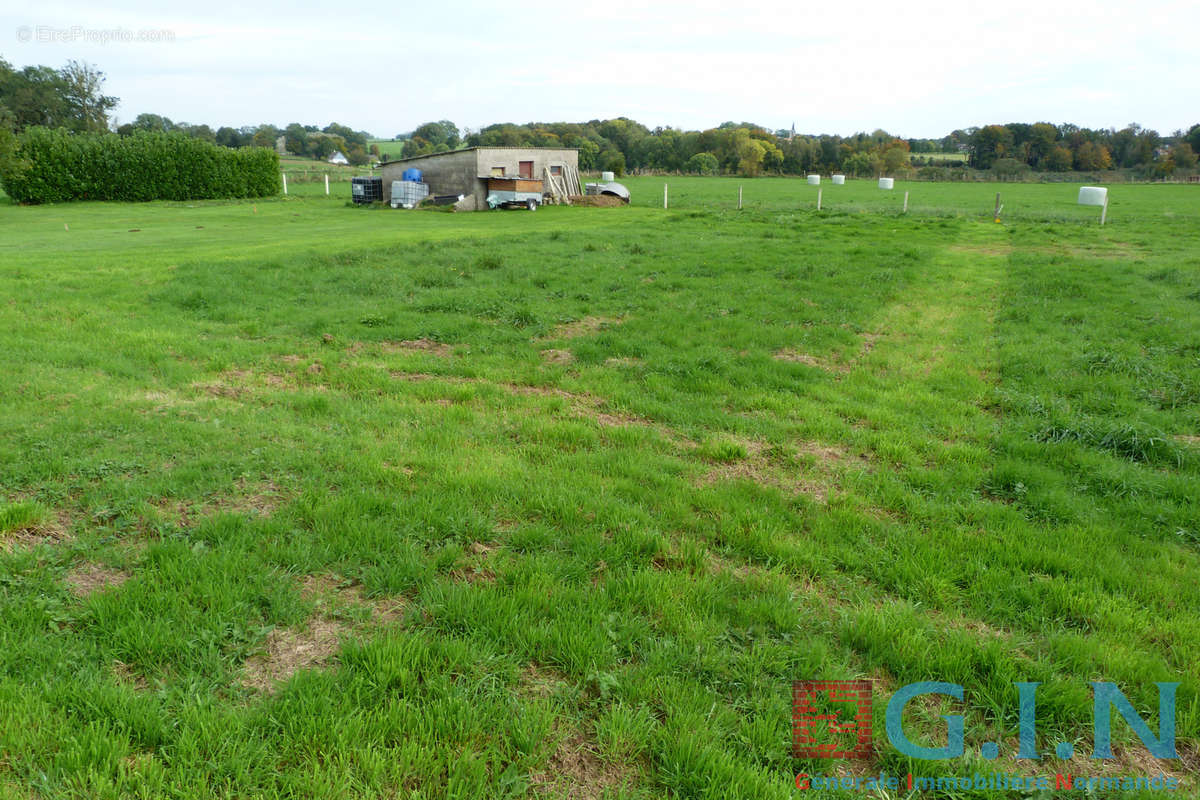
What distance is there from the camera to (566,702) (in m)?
3.28

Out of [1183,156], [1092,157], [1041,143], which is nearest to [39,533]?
[1183,156]

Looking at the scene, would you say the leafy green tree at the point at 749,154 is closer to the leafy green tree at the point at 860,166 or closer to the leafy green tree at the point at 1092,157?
the leafy green tree at the point at 860,166

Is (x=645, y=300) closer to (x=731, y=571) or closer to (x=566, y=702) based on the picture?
(x=731, y=571)

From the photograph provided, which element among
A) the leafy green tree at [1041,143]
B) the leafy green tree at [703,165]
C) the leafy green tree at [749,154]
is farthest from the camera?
the leafy green tree at [1041,143]

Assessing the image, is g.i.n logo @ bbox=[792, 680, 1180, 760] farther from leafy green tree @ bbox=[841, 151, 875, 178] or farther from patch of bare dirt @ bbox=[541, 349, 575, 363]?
leafy green tree @ bbox=[841, 151, 875, 178]

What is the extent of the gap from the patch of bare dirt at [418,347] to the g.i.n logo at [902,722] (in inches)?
285

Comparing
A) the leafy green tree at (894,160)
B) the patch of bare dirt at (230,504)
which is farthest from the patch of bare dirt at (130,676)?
the leafy green tree at (894,160)

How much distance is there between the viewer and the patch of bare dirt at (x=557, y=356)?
9.40 m

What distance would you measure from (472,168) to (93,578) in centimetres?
3776

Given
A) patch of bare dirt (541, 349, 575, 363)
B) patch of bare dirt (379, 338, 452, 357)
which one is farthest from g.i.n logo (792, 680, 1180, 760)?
patch of bare dirt (379, 338, 452, 357)

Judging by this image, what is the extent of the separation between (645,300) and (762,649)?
9.70 metres

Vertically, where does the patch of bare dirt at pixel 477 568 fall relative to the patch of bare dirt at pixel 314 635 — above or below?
above

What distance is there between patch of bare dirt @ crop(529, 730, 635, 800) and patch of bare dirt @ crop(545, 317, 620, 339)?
785cm

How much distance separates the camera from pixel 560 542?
469cm
